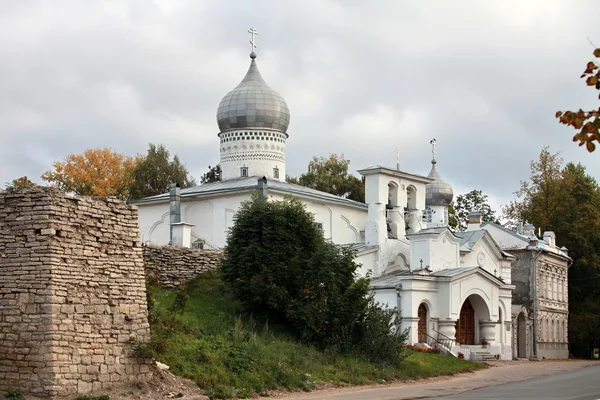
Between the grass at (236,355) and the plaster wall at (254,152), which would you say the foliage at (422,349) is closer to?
the grass at (236,355)

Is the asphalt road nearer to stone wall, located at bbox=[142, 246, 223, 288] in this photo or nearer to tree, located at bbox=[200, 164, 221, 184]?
stone wall, located at bbox=[142, 246, 223, 288]

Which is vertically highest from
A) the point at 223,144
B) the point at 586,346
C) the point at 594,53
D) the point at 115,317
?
the point at 223,144

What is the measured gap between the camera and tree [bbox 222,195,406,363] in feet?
79.4

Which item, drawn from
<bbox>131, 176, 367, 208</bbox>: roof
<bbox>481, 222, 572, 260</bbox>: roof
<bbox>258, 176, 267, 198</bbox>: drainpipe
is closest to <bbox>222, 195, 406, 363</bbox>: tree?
<bbox>258, 176, 267, 198</bbox>: drainpipe

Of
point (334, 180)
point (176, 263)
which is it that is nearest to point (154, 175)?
point (334, 180)

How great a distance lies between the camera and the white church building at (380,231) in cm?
3272

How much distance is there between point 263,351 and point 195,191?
17448 mm

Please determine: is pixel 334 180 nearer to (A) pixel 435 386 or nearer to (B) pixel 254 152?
(B) pixel 254 152

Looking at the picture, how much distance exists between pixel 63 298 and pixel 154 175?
35.6 metres

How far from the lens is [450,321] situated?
32531mm

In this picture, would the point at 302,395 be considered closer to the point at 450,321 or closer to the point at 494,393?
the point at 494,393

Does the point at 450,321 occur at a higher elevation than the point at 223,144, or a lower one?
lower

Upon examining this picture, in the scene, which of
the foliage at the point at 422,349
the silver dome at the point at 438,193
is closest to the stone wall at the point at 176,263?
the foliage at the point at 422,349

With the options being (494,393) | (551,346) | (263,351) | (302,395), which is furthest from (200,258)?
(551,346)
